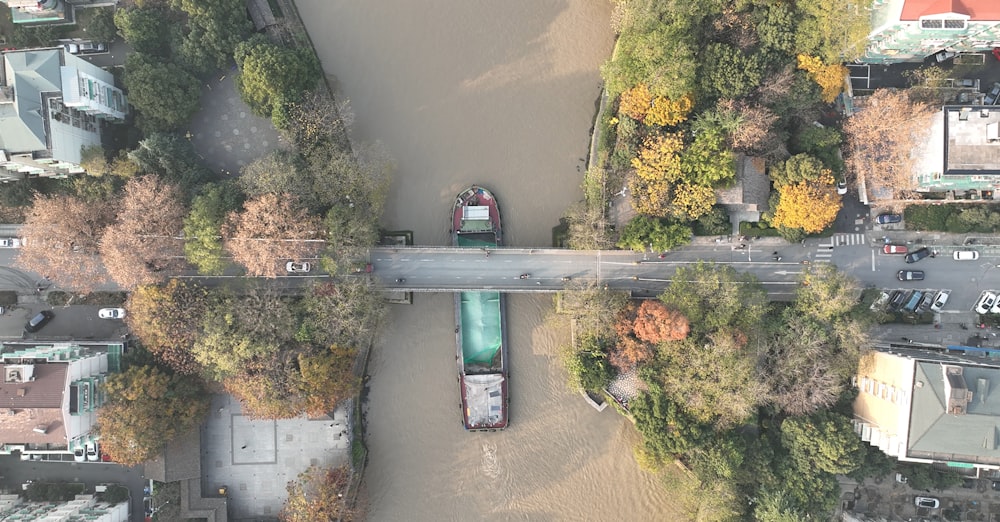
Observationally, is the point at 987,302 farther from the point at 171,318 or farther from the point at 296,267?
the point at 171,318

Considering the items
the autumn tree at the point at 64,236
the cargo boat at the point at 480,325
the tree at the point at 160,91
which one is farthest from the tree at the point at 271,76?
the cargo boat at the point at 480,325

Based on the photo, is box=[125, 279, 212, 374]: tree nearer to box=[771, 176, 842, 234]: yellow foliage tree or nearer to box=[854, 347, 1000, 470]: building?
box=[771, 176, 842, 234]: yellow foliage tree

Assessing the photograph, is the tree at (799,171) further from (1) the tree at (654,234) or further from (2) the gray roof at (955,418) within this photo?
(2) the gray roof at (955,418)

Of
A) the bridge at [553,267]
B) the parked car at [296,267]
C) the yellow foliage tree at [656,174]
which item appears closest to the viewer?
the yellow foliage tree at [656,174]

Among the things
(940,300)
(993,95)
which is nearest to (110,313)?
(940,300)

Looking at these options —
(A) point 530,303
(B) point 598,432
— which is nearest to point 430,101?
(A) point 530,303

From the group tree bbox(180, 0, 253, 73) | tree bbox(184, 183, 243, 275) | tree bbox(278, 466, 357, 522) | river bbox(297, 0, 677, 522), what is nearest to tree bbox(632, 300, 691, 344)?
river bbox(297, 0, 677, 522)

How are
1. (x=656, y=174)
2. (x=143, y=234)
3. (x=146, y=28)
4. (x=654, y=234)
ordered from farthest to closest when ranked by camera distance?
1. (x=146, y=28)
2. (x=654, y=234)
3. (x=656, y=174)
4. (x=143, y=234)

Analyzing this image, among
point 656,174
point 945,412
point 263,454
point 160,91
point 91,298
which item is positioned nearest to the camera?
point 945,412
